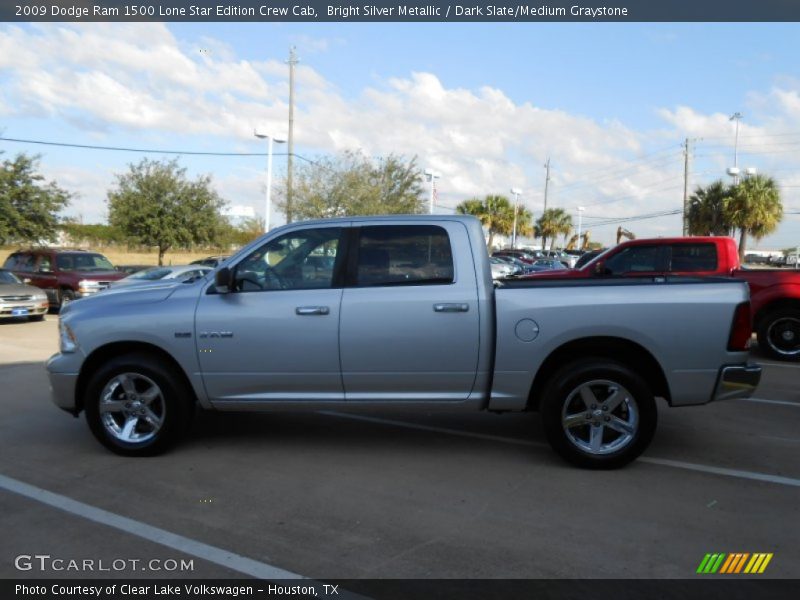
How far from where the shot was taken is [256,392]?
5.45m

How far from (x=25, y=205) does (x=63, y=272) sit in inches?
323

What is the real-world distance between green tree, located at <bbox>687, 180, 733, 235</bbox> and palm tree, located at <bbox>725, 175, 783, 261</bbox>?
0.44 metres

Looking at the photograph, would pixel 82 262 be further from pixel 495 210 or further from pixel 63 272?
pixel 495 210

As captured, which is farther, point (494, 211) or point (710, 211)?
point (494, 211)

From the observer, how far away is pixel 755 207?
3491 centimetres

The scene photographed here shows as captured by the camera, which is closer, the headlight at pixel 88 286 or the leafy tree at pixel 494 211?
the headlight at pixel 88 286

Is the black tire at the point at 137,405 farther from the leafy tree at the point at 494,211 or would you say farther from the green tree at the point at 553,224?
the green tree at the point at 553,224

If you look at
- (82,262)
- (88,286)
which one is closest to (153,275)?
(88,286)

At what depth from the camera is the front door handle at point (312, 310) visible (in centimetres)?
529

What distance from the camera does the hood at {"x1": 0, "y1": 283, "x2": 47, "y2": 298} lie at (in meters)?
15.4

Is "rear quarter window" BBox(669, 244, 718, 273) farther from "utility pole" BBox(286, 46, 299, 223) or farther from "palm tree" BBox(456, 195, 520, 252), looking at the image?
"palm tree" BBox(456, 195, 520, 252)

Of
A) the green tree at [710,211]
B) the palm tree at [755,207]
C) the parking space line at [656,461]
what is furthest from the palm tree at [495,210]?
the parking space line at [656,461]
